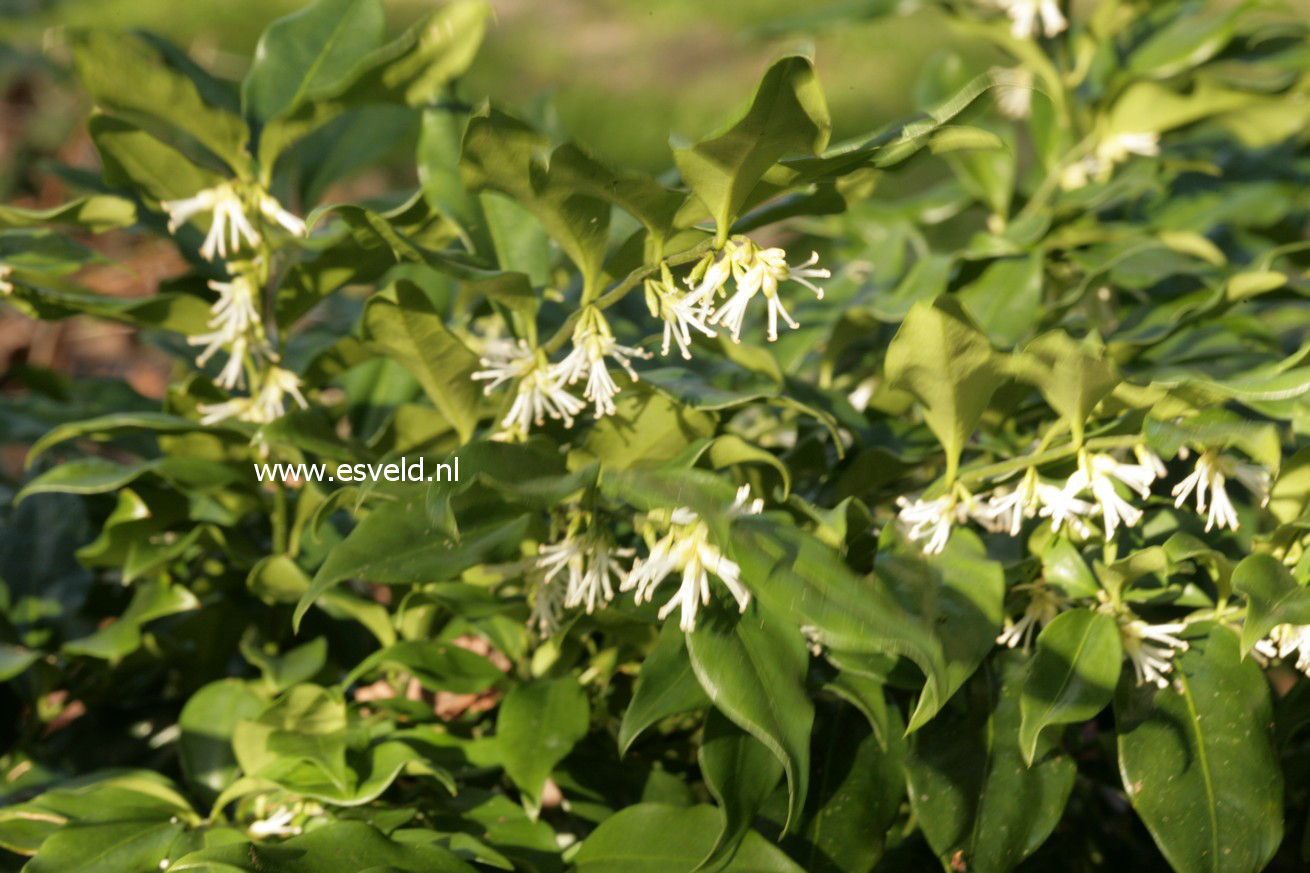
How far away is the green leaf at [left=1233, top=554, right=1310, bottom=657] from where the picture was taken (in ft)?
2.61

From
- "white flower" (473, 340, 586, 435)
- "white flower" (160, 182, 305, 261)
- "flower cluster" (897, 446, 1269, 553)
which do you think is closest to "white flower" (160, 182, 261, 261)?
"white flower" (160, 182, 305, 261)

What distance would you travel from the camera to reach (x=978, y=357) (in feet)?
2.79

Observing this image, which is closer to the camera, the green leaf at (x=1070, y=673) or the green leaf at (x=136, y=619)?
the green leaf at (x=1070, y=673)

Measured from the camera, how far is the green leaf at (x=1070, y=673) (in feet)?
2.73

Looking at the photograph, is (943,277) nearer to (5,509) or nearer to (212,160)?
(212,160)

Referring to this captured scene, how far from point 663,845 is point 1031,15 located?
1053 millimetres

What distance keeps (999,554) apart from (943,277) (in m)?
0.33

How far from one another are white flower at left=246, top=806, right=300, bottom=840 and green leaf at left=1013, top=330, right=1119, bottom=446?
0.67 metres

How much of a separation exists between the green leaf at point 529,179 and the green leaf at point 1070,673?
1.36ft

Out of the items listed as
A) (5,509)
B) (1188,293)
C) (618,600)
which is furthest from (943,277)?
(5,509)

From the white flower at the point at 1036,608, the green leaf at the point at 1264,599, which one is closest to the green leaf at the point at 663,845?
the white flower at the point at 1036,608

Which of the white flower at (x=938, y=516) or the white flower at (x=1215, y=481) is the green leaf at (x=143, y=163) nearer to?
the white flower at (x=938, y=516)

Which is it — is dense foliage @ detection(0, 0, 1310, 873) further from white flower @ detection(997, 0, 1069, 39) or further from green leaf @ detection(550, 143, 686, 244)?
white flower @ detection(997, 0, 1069, 39)

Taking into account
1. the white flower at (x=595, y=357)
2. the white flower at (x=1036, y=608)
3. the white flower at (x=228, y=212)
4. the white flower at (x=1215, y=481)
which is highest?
the white flower at (x=228, y=212)
